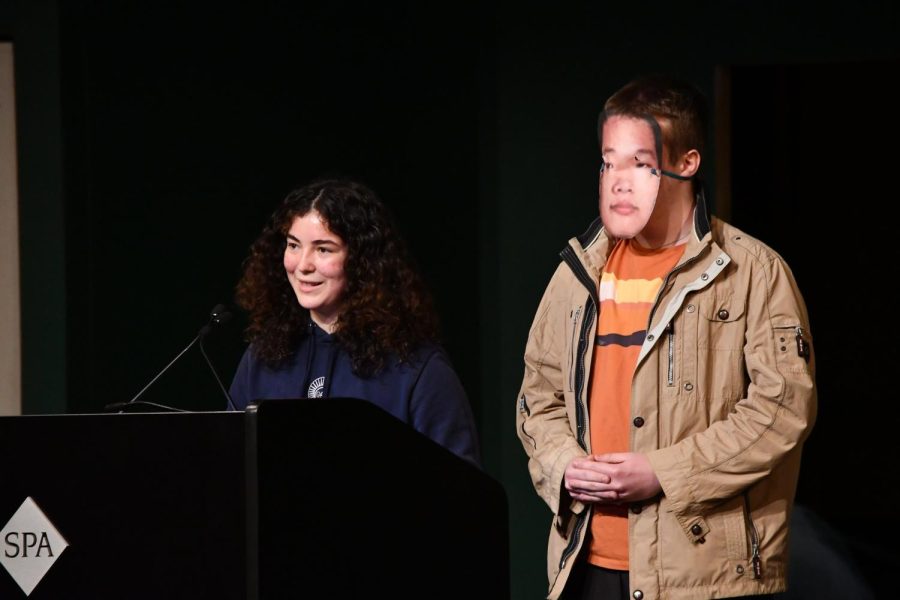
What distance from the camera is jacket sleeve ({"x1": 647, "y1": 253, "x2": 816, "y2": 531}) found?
2213 mm

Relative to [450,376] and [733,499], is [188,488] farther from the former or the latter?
[733,499]

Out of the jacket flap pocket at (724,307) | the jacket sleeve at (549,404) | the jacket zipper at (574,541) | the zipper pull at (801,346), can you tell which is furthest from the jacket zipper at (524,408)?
the zipper pull at (801,346)

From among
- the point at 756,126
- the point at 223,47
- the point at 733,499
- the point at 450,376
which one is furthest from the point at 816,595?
the point at 223,47

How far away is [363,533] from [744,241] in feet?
3.39

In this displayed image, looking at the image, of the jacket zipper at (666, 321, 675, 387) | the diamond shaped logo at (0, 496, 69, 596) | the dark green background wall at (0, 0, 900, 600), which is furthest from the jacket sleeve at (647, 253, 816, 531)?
the dark green background wall at (0, 0, 900, 600)

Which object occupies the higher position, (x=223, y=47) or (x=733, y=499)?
(x=223, y=47)

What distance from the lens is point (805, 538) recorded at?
11.7 feet

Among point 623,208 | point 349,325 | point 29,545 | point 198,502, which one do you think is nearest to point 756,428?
point 623,208

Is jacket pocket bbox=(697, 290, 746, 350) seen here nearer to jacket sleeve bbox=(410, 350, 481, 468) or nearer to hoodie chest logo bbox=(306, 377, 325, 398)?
jacket sleeve bbox=(410, 350, 481, 468)

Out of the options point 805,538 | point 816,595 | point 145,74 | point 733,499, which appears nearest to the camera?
point 733,499

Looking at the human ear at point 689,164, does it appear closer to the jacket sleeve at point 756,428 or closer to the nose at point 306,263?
the jacket sleeve at point 756,428

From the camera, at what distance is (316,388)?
2.44m

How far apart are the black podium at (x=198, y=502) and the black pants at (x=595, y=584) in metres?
0.70

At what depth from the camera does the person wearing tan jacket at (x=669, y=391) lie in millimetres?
2219
